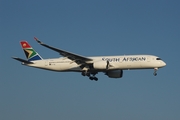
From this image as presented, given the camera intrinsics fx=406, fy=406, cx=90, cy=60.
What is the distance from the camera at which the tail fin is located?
6688 centimetres

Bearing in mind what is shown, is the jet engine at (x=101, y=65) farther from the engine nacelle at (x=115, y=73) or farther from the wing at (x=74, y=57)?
the engine nacelle at (x=115, y=73)

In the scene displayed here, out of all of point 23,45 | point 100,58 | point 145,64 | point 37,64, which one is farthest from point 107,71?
point 23,45

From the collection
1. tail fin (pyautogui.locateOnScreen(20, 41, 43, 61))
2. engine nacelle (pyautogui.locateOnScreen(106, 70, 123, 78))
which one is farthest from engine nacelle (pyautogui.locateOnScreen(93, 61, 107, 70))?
tail fin (pyautogui.locateOnScreen(20, 41, 43, 61))

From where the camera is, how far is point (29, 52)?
6806cm

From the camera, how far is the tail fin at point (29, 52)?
66.9 metres

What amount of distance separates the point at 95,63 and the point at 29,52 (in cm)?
1368

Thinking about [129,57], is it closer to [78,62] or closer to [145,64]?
[145,64]

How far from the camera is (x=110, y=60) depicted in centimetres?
6047

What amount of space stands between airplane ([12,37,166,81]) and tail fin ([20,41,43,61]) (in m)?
0.36

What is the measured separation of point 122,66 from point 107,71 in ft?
12.2

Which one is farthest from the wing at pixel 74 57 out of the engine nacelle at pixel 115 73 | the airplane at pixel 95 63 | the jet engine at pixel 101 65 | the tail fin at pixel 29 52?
the tail fin at pixel 29 52

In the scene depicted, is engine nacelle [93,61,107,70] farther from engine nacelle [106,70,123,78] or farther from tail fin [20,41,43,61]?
tail fin [20,41,43,61]

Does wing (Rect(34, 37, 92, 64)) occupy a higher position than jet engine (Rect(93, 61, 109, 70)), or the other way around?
wing (Rect(34, 37, 92, 64))

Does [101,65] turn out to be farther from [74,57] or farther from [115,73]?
[115,73]
